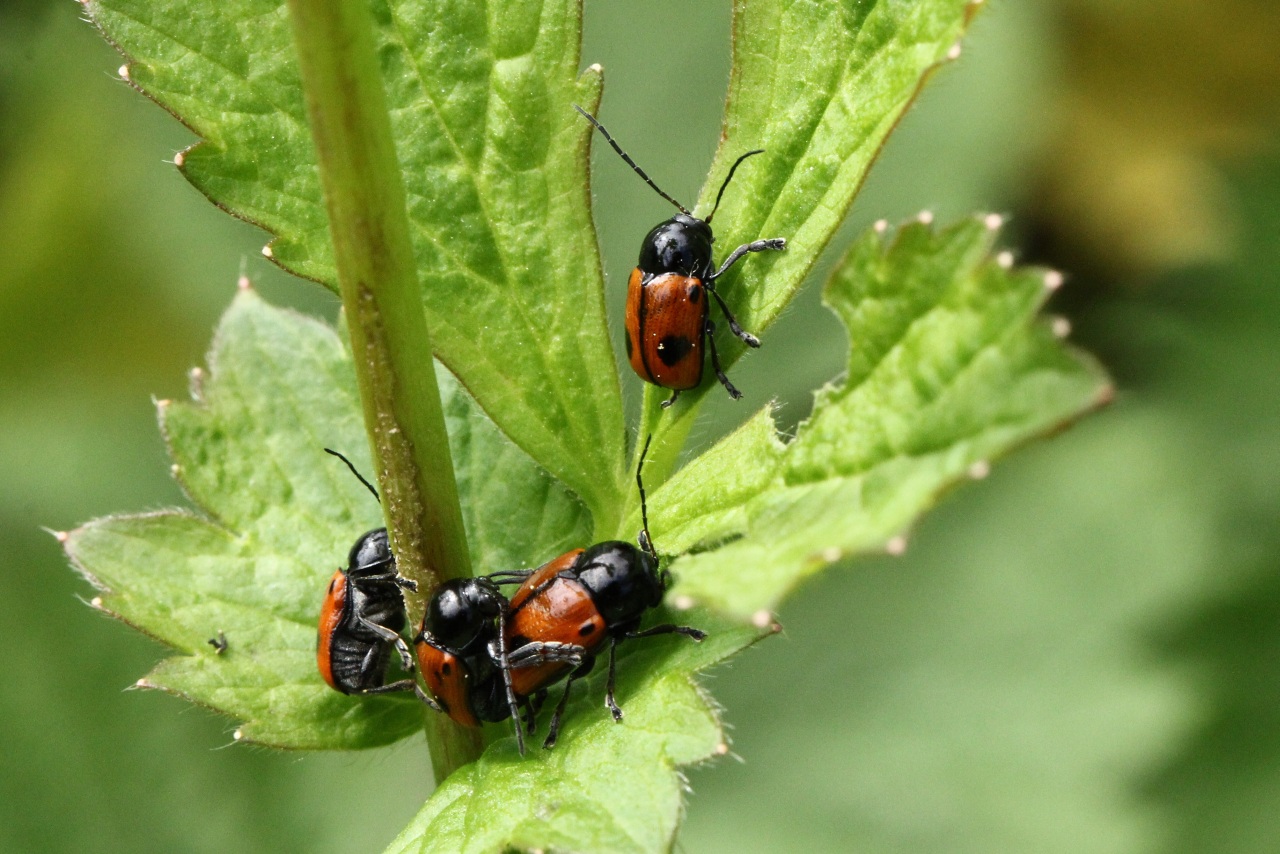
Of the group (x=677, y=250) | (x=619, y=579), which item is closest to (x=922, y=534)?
(x=677, y=250)

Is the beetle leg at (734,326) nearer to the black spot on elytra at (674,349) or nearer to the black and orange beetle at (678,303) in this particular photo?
the black and orange beetle at (678,303)

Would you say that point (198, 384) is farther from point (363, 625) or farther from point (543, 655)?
point (543, 655)

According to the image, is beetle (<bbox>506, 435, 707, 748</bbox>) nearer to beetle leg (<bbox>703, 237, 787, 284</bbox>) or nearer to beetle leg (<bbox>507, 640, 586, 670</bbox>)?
beetle leg (<bbox>507, 640, 586, 670</bbox>)

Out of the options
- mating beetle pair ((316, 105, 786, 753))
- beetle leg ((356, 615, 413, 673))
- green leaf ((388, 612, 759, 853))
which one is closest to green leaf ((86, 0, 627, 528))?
mating beetle pair ((316, 105, 786, 753))

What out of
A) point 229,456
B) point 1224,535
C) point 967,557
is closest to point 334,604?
point 229,456

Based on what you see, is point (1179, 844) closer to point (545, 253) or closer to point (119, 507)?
point (545, 253)
